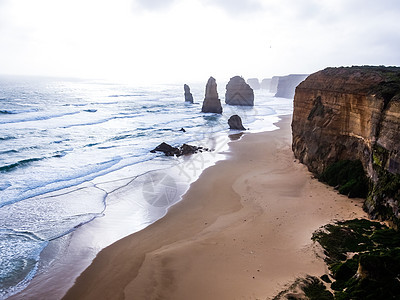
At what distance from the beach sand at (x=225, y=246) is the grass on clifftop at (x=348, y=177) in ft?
1.59

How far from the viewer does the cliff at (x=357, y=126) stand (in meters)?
11.1

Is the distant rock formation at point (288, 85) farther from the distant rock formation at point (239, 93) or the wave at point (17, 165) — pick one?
the wave at point (17, 165)

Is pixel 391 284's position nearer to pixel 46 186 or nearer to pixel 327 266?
pixel 327 266

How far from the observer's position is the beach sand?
830 centimetres

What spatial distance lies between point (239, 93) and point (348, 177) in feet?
235

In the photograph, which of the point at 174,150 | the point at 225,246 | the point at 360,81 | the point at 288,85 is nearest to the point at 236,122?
the point at 174,150

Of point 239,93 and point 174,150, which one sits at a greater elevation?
point 239,93

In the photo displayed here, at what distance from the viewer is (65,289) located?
8.80 meters

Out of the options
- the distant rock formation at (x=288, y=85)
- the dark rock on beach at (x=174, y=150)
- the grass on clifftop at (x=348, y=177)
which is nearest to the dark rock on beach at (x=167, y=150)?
the dark rock on beach at (x=174, y=150)

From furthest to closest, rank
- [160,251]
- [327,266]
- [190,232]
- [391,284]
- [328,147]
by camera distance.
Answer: [328,147], [190,232], [160,251], [327,266], [391,284]

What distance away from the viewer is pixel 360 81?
14828 mm

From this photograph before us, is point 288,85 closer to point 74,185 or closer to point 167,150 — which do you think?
point 167,150

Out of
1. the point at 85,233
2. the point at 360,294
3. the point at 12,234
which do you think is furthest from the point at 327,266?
the point at 12,234

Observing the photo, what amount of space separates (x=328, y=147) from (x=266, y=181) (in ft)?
14.7
